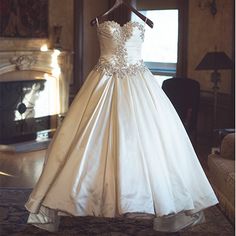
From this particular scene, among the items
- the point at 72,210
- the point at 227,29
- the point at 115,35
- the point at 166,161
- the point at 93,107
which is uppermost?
the point at 227,29

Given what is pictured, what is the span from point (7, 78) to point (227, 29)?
298 centimetres

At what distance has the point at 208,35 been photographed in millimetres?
6734

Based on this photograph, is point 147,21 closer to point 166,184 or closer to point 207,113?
point 166,184

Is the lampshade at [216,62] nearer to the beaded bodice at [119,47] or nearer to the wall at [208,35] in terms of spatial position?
the wall at [208,35]

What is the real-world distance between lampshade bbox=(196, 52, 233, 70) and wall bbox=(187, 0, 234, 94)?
43cm

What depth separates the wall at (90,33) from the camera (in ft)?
25.1

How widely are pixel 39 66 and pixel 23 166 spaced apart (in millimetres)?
1777

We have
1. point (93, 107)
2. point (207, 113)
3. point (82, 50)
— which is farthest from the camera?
point (82, 50)

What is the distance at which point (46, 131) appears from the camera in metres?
7.12

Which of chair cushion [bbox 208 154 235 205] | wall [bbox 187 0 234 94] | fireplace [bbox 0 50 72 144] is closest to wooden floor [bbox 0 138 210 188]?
fireplace [bbox 0 50 72 144]

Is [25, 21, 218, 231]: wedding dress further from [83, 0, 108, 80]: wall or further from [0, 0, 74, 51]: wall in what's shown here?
[83, 0, 108, 80]: wall

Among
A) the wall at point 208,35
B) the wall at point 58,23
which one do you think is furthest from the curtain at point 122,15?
the wall at point 58,23

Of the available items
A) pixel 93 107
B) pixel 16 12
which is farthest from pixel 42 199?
pixel 16 12

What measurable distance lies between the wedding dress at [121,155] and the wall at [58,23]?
3.47 meters
